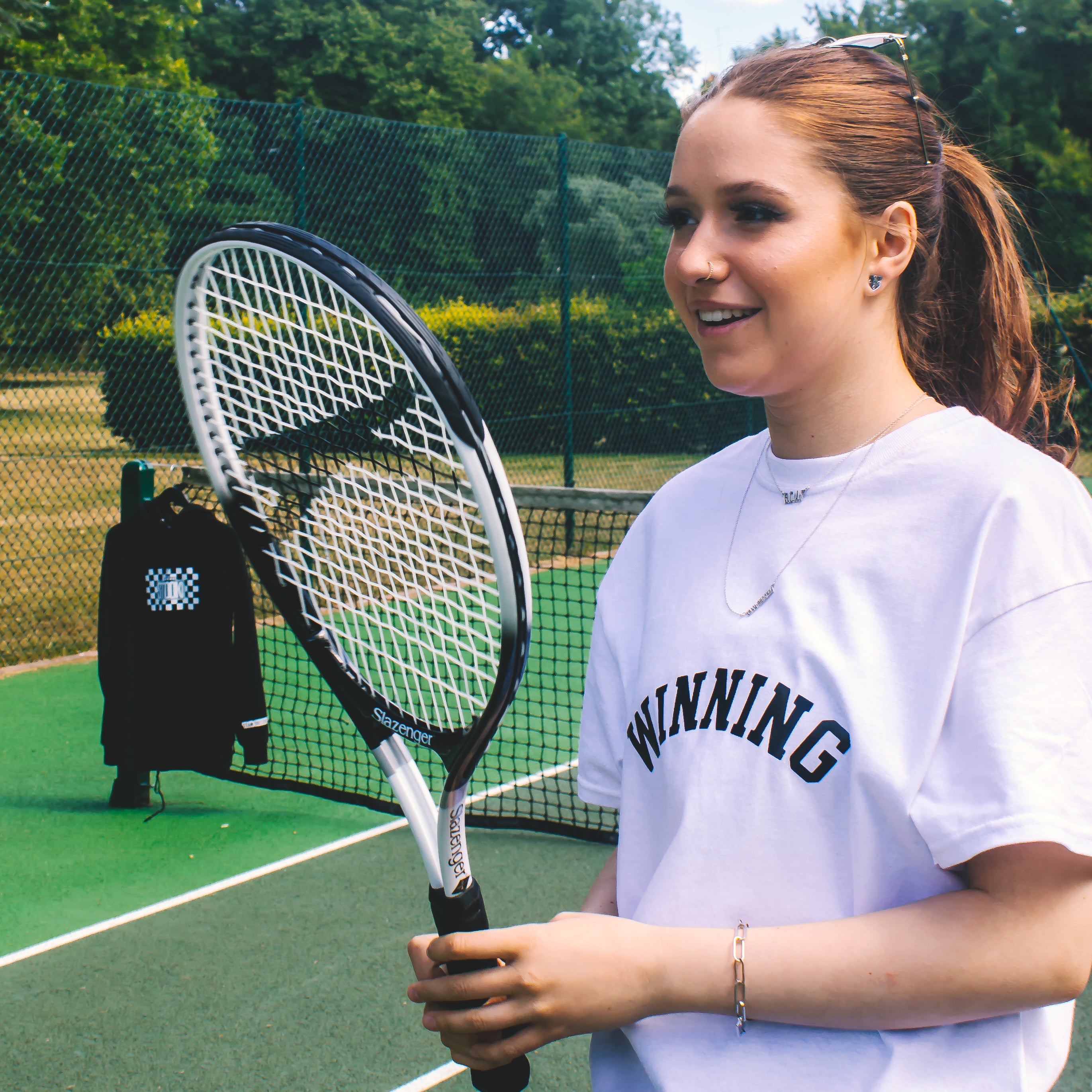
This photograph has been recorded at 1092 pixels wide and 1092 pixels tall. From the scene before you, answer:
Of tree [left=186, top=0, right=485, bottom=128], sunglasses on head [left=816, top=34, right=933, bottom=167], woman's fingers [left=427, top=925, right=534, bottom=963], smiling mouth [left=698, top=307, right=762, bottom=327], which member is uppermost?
tree [left=186, top=0, right=485, bottom=128]

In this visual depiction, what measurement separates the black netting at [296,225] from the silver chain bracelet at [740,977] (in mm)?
3286

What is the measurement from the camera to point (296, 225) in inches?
348

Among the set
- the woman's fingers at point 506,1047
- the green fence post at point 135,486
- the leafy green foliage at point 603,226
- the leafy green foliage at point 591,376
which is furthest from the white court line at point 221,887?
the leafy green foliage at point 603,226

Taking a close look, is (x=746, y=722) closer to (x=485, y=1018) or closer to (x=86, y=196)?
(x=485, y=1018)

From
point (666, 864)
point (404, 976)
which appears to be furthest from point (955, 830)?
point (404, 976)

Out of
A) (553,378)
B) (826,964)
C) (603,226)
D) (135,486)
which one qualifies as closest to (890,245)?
(826,964)

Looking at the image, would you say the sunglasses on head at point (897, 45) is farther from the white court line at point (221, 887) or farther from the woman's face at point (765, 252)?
the white court line at point (221, 887)

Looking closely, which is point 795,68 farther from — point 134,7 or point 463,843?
point 134,7

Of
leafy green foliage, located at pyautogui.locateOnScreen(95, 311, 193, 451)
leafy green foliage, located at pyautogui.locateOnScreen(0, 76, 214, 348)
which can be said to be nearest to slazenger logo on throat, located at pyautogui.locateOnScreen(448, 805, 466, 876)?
leafy green foliage, located at pyautogui.locateOnScreen(95, 311, 193, 451)

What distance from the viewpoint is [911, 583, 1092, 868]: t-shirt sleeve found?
3.11ft

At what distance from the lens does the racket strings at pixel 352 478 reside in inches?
61.3

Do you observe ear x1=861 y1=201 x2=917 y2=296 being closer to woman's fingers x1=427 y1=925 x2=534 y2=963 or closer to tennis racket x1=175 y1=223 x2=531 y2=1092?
tennis racket x1=175 y1=223 x2=531 y2=1092

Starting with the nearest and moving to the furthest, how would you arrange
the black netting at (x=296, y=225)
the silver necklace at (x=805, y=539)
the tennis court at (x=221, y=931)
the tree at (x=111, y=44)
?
the silver necklace at (x=805, y=539) < the tennis court at (x=221, y=931) < the black netting at (x=296, y=225) < the tree at (x=111, y=44)

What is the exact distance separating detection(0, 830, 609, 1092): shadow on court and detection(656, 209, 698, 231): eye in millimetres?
2215
